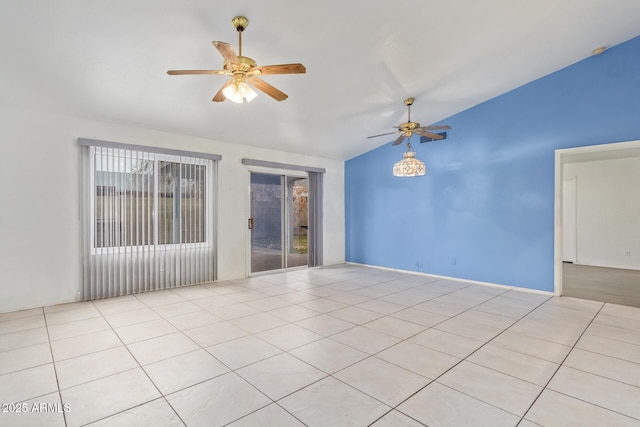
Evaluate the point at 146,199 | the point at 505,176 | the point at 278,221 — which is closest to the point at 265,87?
the point at 146,199

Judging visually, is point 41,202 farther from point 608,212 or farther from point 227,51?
point 608,212

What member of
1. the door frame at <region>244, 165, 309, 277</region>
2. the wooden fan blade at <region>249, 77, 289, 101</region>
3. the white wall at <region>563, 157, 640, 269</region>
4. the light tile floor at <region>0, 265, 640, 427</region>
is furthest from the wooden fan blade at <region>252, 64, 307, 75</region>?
the white wall at <region>563, 157, 640, 269</region>

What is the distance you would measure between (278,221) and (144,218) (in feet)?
8.61

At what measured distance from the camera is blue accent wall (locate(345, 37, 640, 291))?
4.33 meters

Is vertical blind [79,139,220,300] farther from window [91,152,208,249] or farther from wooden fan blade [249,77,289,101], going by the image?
wooden fan blade [249,77,289,101]

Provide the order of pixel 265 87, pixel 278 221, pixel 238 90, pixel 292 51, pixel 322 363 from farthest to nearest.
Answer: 1. pixel 278 221
2. pixel 292 51
3. pixel 265 87
4. pixel 238 90
5. pixel 322 363

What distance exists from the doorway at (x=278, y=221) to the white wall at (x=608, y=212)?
6708 millimetres

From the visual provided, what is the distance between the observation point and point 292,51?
134 inches

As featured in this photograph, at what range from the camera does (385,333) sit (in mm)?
3266

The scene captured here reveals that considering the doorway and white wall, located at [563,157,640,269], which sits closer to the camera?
the doorway

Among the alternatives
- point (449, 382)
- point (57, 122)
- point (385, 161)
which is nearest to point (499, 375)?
point (449, 382)

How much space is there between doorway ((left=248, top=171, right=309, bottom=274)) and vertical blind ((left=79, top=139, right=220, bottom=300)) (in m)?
0.92

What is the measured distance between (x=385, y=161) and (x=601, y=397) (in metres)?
5.41

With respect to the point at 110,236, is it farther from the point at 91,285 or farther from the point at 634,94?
the point at 634,94
